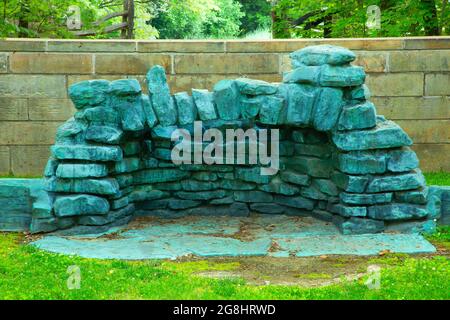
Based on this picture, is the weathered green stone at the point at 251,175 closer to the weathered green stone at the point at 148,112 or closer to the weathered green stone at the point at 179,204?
the weathered green stone at the point at 179,204

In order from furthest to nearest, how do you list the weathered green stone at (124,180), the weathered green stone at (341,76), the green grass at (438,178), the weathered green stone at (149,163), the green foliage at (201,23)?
1. the green foliage at (201,23)
2. the green grass at (438,178)
3. the weathered green stone at (149,163)
4. the weathered green stone at (124,180)
5. the weathered green stone at (341,76)

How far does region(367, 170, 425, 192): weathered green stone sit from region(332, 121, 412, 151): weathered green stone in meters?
0.31

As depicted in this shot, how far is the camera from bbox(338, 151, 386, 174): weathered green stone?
802cm

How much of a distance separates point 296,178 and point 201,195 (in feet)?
3.40

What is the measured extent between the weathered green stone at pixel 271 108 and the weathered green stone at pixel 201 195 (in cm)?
109

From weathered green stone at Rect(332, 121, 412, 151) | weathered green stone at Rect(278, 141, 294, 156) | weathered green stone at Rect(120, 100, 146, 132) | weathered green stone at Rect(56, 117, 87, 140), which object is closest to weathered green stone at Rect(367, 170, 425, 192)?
weathered green stone at Rect(332, 121, 412, 151)

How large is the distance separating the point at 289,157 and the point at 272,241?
1.25 meters

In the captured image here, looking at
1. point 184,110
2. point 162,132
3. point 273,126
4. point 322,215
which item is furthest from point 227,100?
point 322,215

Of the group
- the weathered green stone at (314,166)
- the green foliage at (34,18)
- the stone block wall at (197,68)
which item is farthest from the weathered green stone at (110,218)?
the green foliage at (34,18)

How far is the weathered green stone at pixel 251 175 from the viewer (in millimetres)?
8703

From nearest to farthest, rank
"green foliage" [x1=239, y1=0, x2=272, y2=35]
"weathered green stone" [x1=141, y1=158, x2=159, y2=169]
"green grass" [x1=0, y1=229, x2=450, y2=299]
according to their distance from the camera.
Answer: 1. "green grass" [x1=0, y1=229, x2=450, y2=299]
2. "weathered green stone" [x1=141, y1=158, x2=159, y2=169]
3. "green foliage" [x1=239, y1=0, x2=272, y2=35]

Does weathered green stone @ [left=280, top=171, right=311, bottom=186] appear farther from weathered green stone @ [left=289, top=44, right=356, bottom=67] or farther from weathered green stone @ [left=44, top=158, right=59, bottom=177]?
weathered green stone @ [left=44, top=158, right=59, bottom=177]

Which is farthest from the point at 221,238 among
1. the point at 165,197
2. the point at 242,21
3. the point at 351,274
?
the point at 242,21

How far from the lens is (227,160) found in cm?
851
